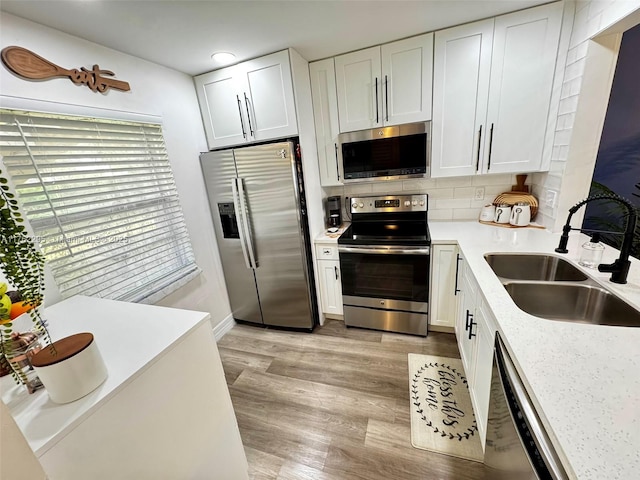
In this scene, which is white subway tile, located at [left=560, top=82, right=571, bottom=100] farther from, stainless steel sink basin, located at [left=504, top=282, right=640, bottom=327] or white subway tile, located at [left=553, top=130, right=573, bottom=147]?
stainless steel sink basin, located at [left=504, top=282, right=640, bottom=327]

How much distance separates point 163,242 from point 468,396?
8.25 ft

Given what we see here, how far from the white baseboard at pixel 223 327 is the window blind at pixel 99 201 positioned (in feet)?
2.27

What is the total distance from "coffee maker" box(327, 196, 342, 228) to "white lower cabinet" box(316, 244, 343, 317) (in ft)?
1.29

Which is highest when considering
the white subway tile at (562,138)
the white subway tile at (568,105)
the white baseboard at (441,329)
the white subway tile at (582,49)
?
the white subway tile at (582,49)

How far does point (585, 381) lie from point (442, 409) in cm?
118

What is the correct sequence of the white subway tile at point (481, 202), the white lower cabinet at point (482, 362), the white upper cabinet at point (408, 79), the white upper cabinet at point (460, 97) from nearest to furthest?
the white lower cabinet at point (482, 362)
the white upper cabinet at point (460, 97)
the white upper cabinet at point (408, 79)
the white subway tile at point (481, 202)

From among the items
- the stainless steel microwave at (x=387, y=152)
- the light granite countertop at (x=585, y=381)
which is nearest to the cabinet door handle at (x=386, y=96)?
the stainless steel microwave at (x=387, y=152)

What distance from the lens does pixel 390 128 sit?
2139 millimetres

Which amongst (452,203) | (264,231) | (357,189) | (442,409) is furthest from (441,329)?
(264,231)

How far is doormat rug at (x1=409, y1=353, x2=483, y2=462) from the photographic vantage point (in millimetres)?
1459

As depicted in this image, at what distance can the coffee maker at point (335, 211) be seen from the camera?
8.70 ft

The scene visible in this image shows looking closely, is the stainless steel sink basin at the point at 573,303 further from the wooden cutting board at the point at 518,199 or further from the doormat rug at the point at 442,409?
the wooden cutting board at the point at 518,199

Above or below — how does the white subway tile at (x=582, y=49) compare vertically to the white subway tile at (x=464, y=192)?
above

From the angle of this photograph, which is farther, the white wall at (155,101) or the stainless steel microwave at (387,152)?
the stainless steel microwave at (387,152)
